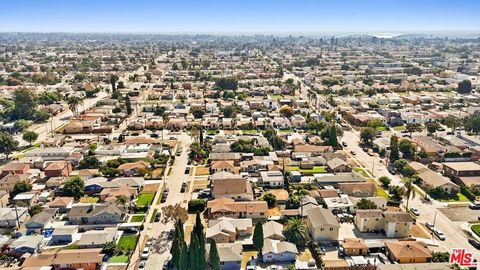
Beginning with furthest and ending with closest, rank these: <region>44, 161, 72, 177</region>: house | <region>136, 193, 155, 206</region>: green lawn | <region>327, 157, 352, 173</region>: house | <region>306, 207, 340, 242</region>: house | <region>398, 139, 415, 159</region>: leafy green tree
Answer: <region>398, 139, 415, 159</region>: leafy green tree → <region>327, 157, 352, 173</region>: house → <region>44, 161, 72, 177</region>: house → <region>136, 193, 155, 206</region>: green lawn → <region>306, 207, 340, 242</region>: house

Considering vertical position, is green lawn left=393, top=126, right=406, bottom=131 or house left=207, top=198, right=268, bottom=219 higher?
house left=207, top=198, right=268, bottom=219

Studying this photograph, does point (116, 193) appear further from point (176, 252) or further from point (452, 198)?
point (452, 198)

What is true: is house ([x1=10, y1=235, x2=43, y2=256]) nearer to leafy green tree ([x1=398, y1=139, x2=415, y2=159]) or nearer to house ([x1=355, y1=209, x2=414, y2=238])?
house ([x1=355, y1=209, x2=414, y2=238])

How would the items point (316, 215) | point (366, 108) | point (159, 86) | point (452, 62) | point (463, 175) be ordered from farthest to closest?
1. point (452, 62)
2. point (159, 86)
3. point (366, 108)
4. point (463, 175)
5. point (316, 215)

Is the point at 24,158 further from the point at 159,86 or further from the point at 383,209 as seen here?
the point at 159,86

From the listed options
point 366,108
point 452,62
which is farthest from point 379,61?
point 366,108

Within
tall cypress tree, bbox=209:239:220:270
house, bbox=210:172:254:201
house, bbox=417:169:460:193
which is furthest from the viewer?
house, bbox=417:169:460:193

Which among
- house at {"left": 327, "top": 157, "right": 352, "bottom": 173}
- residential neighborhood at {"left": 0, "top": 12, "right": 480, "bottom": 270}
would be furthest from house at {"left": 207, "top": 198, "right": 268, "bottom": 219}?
house at {"left": 327, "top": 157, "right": 352, "bottom": 173}

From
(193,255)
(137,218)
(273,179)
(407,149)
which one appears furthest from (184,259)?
(407,149)
